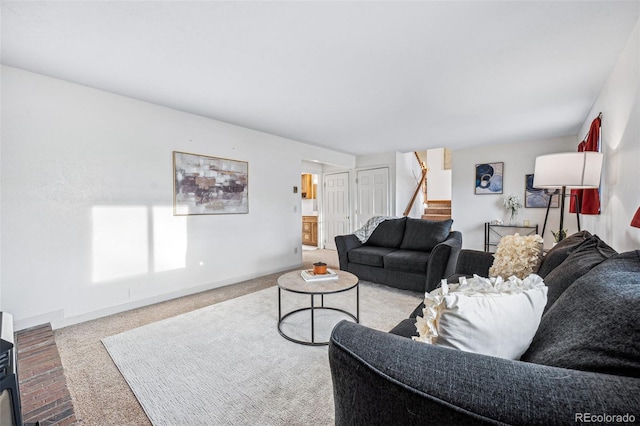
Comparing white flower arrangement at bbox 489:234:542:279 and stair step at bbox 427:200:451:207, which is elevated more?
stair step at bbox 427:200:451:207

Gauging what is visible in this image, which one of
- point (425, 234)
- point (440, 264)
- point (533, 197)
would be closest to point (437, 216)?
point (533, 197)

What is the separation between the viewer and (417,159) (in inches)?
271

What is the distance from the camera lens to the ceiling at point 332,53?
5.55ft

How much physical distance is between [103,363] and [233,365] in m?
0.94

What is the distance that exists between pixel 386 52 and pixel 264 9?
958mm

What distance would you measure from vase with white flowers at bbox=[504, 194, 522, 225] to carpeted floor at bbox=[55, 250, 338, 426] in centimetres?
493

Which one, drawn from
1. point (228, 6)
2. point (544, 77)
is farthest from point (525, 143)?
point (228, 6)

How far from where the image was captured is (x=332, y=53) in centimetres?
213

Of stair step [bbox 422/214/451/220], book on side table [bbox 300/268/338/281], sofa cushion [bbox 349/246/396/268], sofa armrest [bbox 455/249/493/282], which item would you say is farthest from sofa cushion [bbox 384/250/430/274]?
stair step [bbox 422/214/451/220]

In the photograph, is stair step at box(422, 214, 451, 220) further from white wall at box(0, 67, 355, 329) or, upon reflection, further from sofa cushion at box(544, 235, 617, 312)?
sofa cushion at box(544, 235, 617, 312)

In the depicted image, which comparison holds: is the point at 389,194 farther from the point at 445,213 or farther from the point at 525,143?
the point at 525,143

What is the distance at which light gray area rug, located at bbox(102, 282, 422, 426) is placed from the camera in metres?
1.51

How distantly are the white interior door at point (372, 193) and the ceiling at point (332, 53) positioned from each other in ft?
8.35

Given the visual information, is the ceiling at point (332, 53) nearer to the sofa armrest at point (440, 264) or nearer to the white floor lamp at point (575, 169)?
the white floor lamp at point (575, 169)
